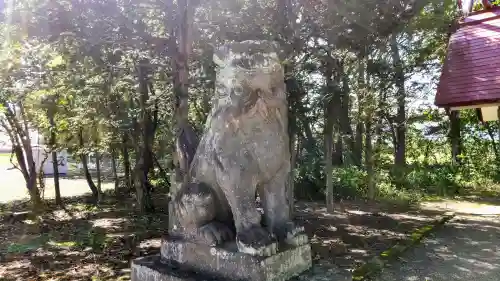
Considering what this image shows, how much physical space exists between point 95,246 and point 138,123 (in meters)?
3.41

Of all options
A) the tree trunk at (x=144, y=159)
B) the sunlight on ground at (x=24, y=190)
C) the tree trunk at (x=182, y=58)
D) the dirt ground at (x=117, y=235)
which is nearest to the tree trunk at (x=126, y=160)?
the tree trunk at (x=144, y=159)

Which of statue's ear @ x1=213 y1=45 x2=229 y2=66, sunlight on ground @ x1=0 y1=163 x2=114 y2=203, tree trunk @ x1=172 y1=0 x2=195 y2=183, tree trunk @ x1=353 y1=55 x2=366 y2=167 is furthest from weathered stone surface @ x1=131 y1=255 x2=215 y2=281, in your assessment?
sunlight on ground @ x1=0 y1=163 x2=114 y2=203

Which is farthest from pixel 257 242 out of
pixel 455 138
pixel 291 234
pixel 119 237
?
pixel 455 138

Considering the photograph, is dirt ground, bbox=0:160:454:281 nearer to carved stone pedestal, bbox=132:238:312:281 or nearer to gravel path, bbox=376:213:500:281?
gravel path, bbox=376:213:500:281

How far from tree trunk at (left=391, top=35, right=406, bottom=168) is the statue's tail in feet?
29.7

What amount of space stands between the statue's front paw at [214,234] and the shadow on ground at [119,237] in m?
0.52

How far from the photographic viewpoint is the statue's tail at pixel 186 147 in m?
2.67

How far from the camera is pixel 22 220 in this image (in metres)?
8.74

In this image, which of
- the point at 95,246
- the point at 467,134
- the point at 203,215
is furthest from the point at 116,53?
the point at 467,134

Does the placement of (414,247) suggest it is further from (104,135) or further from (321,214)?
(104,135)

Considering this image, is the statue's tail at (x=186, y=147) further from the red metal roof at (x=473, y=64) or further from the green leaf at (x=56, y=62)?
the green leaf at (x=56, y=62)

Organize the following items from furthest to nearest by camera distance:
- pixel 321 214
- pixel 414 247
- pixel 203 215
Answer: pixel 321 214 < pixel 414 247 < pixel 203 215

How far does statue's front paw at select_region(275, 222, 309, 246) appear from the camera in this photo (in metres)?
2.27

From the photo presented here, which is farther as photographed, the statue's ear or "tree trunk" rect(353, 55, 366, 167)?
"tree trunk" rect(353, 55, 366, 167)
